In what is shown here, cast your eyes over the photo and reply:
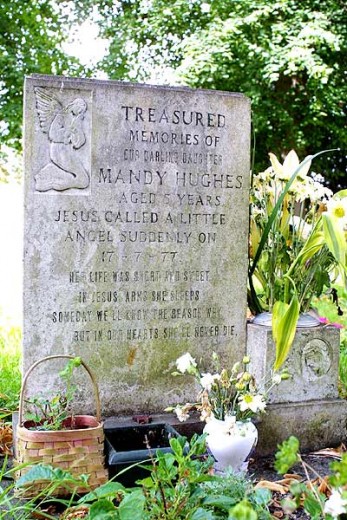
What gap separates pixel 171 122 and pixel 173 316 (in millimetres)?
1058

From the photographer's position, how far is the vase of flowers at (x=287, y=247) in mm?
3311

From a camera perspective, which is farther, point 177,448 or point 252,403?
point 252,403

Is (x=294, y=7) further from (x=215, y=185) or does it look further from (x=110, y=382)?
(x=110, y=382)

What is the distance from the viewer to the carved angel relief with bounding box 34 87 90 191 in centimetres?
322

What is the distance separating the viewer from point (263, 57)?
12.3 meters

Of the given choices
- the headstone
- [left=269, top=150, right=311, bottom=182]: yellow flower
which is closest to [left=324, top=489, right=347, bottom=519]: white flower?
the headstone

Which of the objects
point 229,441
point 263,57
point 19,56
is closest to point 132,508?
point 229,441

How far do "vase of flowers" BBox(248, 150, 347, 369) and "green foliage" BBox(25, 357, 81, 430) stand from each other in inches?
42.3

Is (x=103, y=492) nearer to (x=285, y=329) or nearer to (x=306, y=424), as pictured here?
(x=285, y=329)

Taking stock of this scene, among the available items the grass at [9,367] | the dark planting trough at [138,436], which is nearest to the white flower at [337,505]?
the dark planting trough at [138,436]

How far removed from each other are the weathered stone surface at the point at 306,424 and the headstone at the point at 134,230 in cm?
41

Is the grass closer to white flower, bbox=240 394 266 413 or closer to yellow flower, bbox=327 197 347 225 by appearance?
white flower, bbox=240 394 266 413

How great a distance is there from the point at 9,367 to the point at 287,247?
234cm

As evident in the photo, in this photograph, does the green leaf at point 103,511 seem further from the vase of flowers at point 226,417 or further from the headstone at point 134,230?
the headstone at point 134,230
